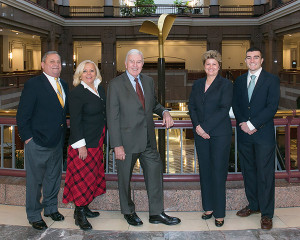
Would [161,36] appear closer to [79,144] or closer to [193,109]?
[193,109]

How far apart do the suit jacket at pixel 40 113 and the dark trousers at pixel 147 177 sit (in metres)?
0.79

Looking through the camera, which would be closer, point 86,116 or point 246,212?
point 86,116

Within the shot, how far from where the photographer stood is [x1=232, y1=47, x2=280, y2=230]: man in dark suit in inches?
155

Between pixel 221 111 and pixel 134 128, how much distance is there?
92 centimetres

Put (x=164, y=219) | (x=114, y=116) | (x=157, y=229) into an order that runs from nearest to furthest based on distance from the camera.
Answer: (x=114, y=116) → (x=157, y=229) → (x=164, y=219)

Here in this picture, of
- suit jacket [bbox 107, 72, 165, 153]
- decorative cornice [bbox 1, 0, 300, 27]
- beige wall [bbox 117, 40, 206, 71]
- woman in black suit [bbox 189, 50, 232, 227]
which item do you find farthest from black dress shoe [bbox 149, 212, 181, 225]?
beige wall [bbox 117, 40, 206, 71]

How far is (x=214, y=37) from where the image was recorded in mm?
24734

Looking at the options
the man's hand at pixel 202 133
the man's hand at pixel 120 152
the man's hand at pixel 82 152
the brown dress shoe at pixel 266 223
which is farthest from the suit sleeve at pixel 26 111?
the brown dress shoe at pixel 266 223

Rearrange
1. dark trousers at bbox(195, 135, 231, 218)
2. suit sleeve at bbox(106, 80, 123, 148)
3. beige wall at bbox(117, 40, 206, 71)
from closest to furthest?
suit sleeve at bbox(106, 80, 123, 148) < dark trousers at bbox(195, 135, 231, 218) < beige wall at bbox(117, 40, 206, 71)

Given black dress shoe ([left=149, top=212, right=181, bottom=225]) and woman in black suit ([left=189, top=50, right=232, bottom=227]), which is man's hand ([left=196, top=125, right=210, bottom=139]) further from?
black dress shoe ([left=149, top=212, right=181, bottom=225])

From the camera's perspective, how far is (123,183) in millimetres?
4059

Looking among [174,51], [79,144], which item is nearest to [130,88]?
[79,144]

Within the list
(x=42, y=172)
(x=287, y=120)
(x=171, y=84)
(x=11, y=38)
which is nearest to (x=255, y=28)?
(x=171, y=84)

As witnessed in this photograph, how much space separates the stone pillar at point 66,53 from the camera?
24484mm
